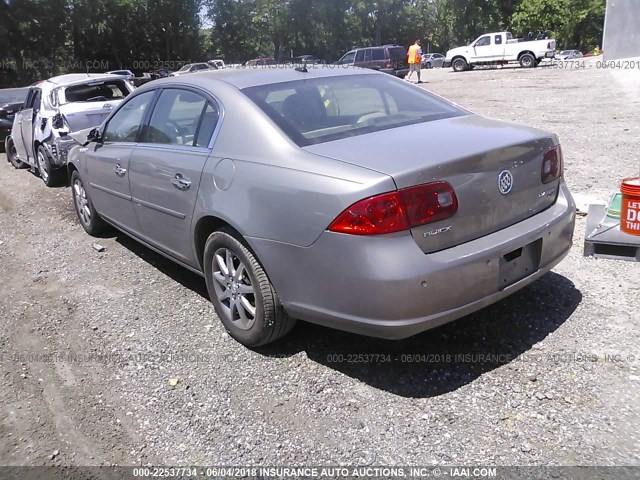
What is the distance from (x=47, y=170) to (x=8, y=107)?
4.87m

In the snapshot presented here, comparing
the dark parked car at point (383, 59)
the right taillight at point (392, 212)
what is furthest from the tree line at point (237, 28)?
the right taillight at point (392, 212)

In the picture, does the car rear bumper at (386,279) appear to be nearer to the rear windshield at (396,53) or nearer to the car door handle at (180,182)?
the car door handle at (180,182)

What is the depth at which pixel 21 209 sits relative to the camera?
25.6 ft

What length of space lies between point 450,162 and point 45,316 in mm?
3188

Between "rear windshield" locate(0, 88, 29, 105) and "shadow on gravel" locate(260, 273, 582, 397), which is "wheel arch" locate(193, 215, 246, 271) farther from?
"rear windshield" locate(0, 88, 29, 105)

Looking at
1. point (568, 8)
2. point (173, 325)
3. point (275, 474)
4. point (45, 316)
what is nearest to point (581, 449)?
point (275, 474)

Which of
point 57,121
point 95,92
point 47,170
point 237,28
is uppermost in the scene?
point 237,28

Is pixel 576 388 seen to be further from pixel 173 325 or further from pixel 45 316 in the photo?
pixel 45 316

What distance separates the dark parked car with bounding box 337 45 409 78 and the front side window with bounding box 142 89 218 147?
25969 millimetres

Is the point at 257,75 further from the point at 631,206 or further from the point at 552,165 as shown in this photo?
the point at 631,206

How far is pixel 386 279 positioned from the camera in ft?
8.96

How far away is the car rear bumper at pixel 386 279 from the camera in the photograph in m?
2.74

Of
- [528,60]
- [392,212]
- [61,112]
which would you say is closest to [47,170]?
[61,112]

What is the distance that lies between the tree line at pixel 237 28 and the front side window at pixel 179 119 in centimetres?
4719
